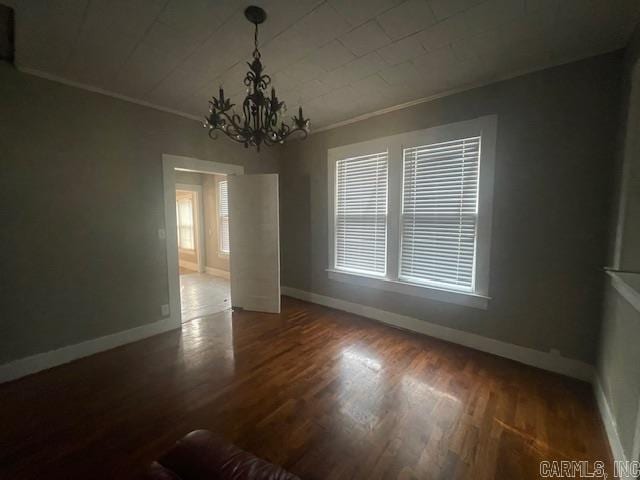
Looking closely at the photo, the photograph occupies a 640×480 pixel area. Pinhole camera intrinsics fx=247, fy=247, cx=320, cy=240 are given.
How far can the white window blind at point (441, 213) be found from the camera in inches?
98.4

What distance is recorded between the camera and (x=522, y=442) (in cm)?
149

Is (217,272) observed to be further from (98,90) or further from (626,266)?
(626,266)

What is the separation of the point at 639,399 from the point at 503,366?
123 cm

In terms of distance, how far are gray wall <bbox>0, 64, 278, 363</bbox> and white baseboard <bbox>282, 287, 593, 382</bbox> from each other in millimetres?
2505

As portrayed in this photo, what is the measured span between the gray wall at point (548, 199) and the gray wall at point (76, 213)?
3.20 meters

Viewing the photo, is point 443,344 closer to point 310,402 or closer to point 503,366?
point 503,366

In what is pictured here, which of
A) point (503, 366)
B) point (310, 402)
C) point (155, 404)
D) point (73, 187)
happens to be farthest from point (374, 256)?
point (73, 187)

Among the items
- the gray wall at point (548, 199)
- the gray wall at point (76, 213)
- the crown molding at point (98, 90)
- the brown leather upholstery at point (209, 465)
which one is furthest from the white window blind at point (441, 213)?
the gray wall at point (76, 213)

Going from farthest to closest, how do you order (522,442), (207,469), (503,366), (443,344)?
1. (443,344)
2. (503,366)
3. (522,442)
4. (207,469)

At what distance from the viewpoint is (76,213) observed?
235 centimetres

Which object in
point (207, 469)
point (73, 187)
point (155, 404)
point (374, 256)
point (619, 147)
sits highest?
point (619, 147)

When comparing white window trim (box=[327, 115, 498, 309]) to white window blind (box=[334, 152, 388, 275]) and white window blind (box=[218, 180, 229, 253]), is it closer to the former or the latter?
white window blind (box=[334, 152, 388, 275])

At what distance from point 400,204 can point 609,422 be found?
7.41ft

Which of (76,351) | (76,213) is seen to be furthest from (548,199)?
(76,351)
